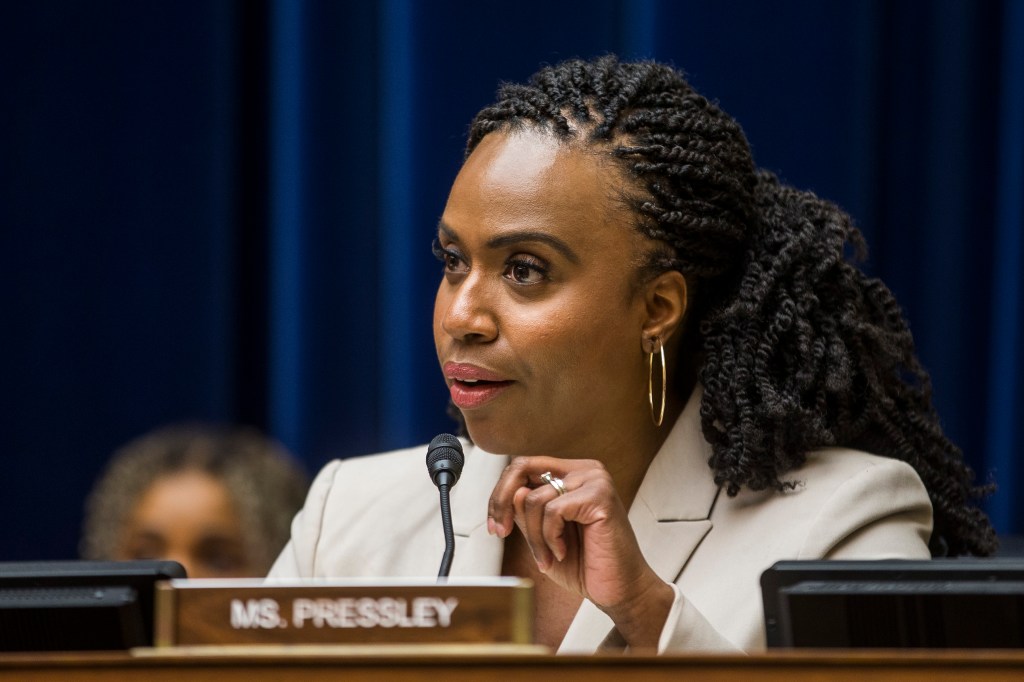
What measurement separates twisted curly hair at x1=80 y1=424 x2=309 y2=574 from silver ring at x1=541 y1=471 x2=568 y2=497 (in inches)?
32.2

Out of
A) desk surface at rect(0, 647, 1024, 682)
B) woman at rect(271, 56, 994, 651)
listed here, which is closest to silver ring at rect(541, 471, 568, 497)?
woman at rect(271, 56, 994, 651)

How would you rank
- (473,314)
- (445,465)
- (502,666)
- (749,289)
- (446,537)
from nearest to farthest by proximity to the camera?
(502,666) → (446,537) → (445,465) → (473,314) → (749,289)

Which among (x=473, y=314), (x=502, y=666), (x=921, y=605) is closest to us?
(x=502, y=666)

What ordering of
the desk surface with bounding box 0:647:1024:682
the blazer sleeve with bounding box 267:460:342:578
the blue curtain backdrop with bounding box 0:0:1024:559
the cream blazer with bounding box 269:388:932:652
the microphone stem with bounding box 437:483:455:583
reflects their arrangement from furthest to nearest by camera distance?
the blue curtain backdrop with bounding box 0:0:1024:559 < the blazer sleeve with bounding box 267:460:342:578 < the cream blazer with bounding box 269:388:932:652 < the microphone stem with bounding box 437:483:455:583 < the desk surface with bounding box 0:647:1024:682

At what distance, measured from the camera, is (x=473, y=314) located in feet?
5.09

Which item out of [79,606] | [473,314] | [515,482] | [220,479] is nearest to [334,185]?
[220,479]

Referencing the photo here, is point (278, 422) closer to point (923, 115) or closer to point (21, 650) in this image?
point (923, 115)

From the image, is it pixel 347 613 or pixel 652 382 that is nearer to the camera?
pixel 347 613

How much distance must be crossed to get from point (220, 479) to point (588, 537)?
0.95m

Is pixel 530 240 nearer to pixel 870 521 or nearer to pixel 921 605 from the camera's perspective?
pixel 870 521

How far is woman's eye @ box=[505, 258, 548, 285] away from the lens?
156 cm

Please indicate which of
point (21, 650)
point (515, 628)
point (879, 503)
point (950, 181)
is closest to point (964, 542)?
point (879, 503)

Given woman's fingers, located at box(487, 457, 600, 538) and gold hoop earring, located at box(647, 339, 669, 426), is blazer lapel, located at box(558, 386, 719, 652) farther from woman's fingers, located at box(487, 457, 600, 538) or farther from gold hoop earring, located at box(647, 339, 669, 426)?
woman's fingers, located at box(487, 457, 600, 538)

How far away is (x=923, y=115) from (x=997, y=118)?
114mm
